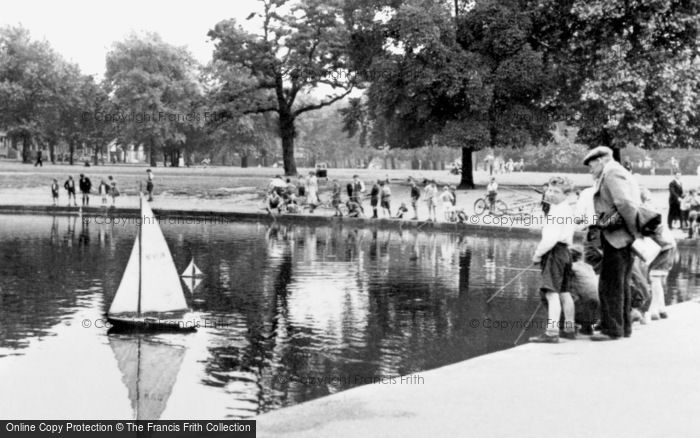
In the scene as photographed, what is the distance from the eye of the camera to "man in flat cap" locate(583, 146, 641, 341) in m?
8.90

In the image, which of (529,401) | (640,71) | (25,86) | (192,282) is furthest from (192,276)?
(25,86)

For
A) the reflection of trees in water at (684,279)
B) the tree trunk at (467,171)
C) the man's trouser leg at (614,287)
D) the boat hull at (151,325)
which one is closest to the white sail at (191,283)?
the boat hull at (151,325)

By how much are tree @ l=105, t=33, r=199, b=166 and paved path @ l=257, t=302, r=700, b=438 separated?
66817 mm

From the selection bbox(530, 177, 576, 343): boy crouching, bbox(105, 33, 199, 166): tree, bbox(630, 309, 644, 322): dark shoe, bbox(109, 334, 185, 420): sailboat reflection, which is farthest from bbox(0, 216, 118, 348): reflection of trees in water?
bbox(105, 33, 199, 166): tree

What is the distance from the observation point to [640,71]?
38.9 metres

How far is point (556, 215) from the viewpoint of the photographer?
914 cm

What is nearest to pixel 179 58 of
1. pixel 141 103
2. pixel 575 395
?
pixel 141 103

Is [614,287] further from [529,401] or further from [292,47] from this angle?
[292,47]

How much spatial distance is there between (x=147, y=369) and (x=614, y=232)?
5.43 m

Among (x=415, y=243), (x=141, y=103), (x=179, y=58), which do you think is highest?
(x=179, y=58)

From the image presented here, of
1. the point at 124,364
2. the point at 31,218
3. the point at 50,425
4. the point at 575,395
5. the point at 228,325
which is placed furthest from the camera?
the point at 31,218

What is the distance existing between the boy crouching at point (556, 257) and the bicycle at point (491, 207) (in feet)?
83.8

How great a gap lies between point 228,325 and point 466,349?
3.65 meters

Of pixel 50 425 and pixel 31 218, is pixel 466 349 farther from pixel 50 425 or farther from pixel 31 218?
pixel 31 218
